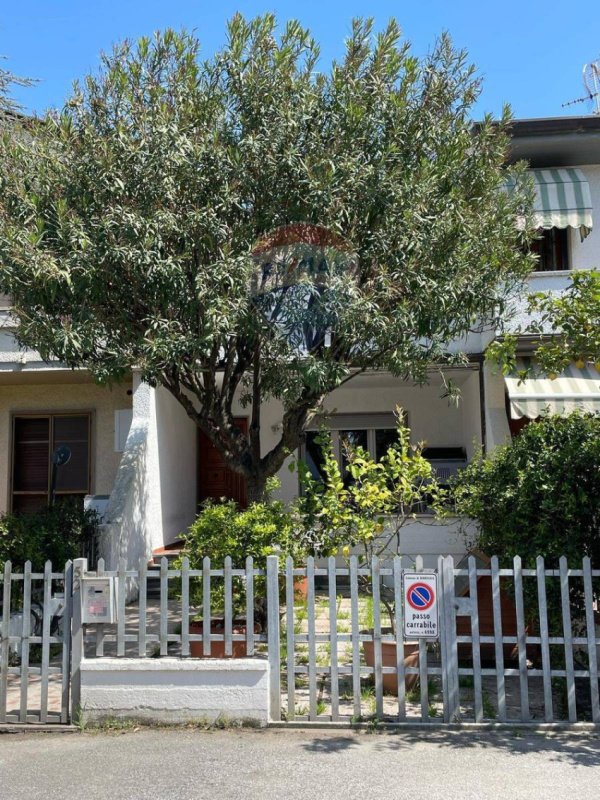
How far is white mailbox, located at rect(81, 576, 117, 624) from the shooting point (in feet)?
18.5

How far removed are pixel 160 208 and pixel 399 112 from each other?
8.74 ft

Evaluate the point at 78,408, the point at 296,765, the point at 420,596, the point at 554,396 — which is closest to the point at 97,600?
the point at 296,765

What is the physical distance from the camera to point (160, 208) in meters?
7.03

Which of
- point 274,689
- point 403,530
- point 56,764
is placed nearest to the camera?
point 56,764

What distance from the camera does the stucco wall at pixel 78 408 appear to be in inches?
527

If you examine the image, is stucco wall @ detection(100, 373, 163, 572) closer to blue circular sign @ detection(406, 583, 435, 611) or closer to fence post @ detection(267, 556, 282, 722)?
fence post @ detection(267, 556, 282, 722)

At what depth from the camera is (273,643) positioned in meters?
5.62

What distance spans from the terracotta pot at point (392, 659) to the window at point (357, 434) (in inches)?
301

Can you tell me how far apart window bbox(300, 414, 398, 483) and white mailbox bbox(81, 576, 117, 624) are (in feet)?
27.8

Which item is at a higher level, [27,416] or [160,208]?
[160,208]

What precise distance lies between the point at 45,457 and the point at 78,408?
115 centimetres

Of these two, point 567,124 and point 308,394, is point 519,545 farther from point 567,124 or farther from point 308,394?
point 567,124

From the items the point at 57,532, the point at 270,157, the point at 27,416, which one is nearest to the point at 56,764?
the point at 57,532

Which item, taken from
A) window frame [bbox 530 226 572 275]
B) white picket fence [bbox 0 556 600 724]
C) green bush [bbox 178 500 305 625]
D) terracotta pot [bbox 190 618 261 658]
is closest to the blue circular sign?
white picket fence [bbox 0 556 600 724]
